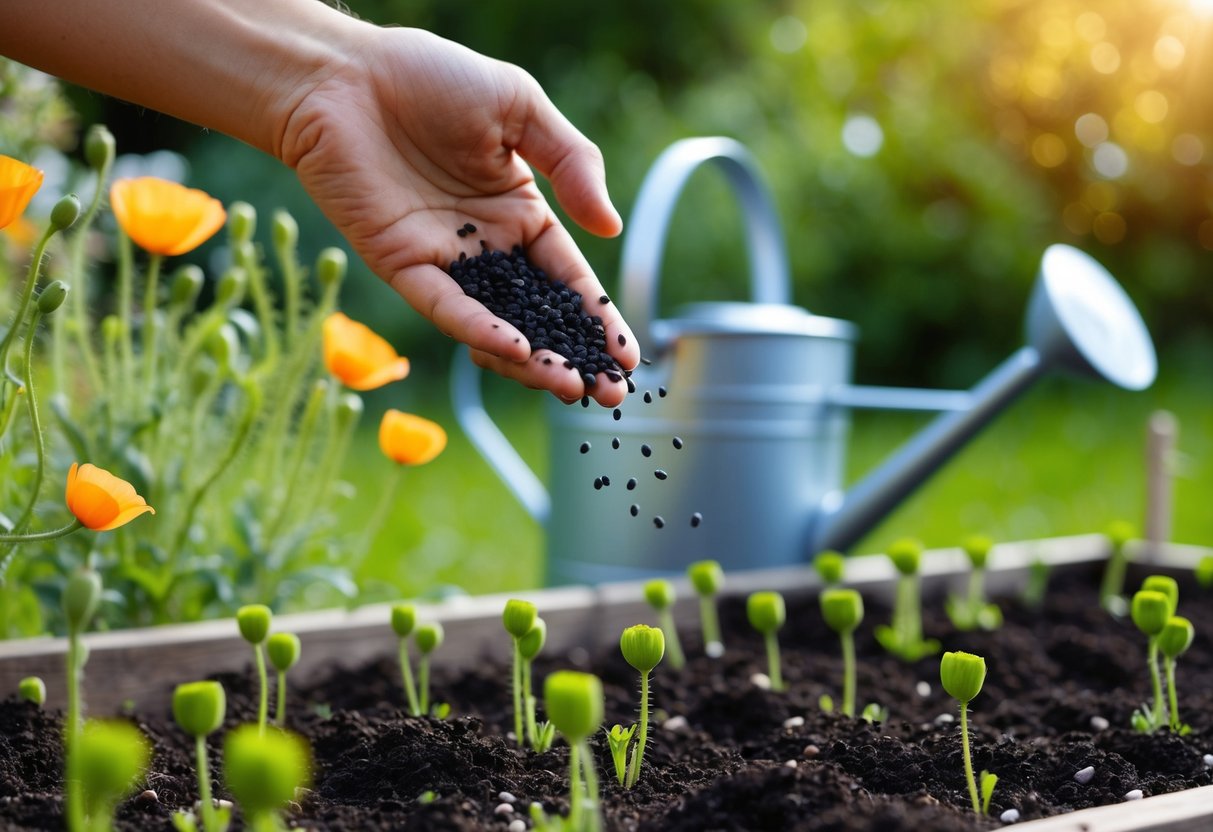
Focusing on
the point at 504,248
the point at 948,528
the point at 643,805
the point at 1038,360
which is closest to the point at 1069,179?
the point at 948,528

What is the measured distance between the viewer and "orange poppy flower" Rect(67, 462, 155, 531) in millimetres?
876

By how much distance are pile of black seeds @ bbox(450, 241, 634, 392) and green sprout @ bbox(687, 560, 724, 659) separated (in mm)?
372

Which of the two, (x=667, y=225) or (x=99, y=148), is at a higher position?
(x=667, y=225)

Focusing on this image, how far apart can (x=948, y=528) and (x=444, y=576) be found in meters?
1.46

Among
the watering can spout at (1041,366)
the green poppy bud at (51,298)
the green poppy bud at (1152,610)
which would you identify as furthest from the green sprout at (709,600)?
the green poppy bud at (51,298)

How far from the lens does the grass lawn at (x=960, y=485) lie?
2.92 metres

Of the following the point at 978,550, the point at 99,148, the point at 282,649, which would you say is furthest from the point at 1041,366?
the point at 99,148

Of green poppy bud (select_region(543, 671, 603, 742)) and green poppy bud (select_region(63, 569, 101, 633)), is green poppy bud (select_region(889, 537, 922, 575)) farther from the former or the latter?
green poppy bud (select_region(63, 569, 101, 633))

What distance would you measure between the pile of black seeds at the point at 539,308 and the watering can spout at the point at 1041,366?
0.78 metres

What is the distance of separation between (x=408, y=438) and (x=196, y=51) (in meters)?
0.49

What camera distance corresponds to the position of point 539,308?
1216mm

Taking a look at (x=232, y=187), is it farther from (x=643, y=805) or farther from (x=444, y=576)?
(x=643, y=805)

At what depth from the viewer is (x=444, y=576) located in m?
2.74

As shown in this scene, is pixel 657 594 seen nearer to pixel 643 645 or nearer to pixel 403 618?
pixel 403 618
